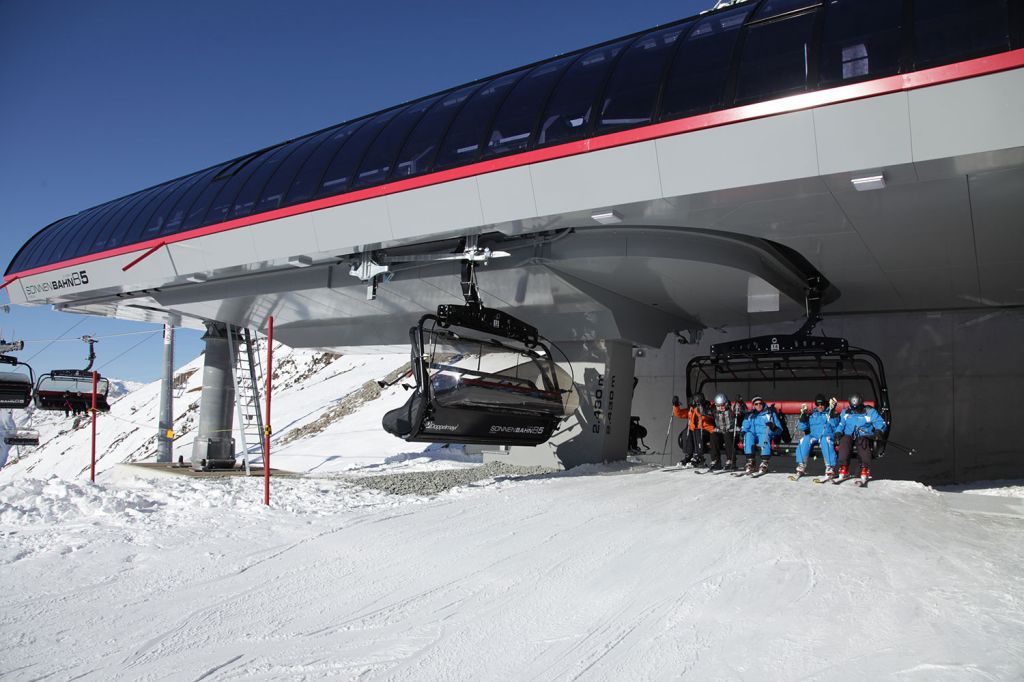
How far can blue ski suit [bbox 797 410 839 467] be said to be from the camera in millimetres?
11188

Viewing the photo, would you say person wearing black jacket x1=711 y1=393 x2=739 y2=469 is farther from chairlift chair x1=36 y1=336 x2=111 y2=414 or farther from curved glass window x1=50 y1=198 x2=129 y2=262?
chairlift chair x1=36 y1=336 x2=111 y2=414

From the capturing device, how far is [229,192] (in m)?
14.4

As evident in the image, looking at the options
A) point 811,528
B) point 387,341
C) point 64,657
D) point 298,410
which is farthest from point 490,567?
point 298,410

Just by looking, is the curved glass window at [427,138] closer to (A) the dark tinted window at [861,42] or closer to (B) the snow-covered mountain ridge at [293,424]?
(A) the dark tinted window at [861,42]

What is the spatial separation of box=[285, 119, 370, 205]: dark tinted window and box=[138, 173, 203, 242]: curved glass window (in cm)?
446

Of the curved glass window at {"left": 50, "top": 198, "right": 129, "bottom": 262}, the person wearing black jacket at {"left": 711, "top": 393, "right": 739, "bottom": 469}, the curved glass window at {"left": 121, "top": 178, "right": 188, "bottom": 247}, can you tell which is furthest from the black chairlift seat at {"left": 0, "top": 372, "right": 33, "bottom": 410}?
the person wearing black jacket at {"left": 711, "top": 393, "right": 739, "bottom": 469}

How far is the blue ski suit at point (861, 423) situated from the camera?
10570 mm

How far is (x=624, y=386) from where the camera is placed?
14.5 m

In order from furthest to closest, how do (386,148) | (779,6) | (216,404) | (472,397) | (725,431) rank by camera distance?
(216,404) < (725,431) < (386,148) < (472,397) < (779,6)

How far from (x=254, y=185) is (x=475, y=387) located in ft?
23.4

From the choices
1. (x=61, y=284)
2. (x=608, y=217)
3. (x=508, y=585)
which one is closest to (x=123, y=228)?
(x=61, y=284)

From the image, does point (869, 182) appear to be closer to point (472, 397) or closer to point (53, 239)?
point (472, 397)

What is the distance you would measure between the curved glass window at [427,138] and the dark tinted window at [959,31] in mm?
6780

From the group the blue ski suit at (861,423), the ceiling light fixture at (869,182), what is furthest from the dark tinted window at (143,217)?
the blue ski suit at (861,423)
